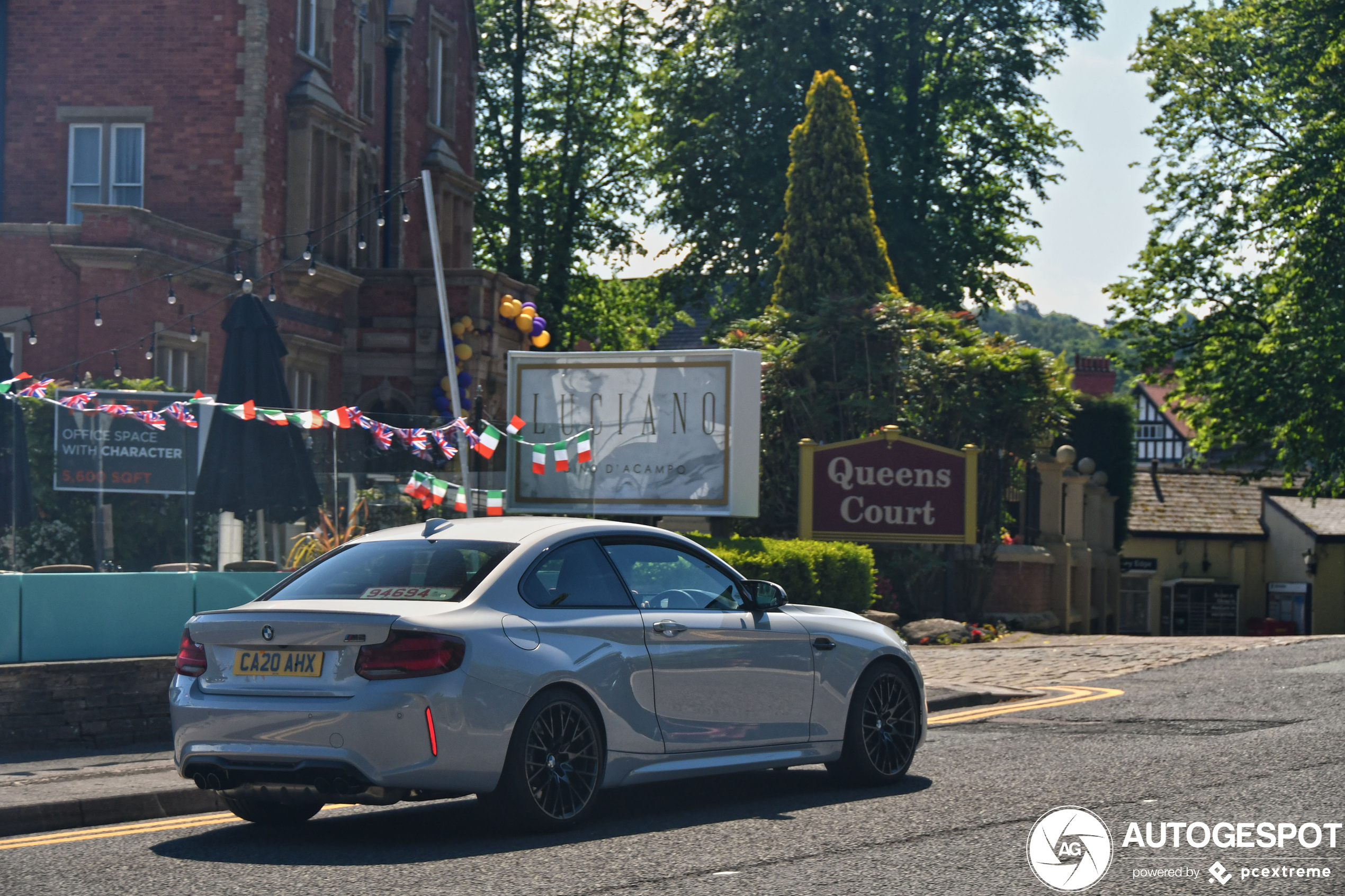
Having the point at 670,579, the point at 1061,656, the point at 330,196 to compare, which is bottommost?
the point at 1061,656

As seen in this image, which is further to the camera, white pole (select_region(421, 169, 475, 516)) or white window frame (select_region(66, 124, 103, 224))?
white window frame (select_region(66, 124, 103, 224))

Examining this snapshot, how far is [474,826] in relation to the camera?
25.4 feet

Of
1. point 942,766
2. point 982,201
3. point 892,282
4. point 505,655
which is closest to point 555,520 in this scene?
point 505,655

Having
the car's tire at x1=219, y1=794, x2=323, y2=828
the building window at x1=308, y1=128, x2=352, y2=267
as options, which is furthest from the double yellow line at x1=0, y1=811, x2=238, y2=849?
the building window at x1=308, y1=128, x2=352, y2=267

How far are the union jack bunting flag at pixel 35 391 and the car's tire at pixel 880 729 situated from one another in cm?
724

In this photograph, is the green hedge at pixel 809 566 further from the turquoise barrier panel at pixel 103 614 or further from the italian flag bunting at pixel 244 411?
the turquoise barrier panel at pixel 103 614

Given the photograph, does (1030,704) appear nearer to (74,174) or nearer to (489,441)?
(489,441)

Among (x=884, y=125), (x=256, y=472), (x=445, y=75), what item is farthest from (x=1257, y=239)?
(x=256, y=472)

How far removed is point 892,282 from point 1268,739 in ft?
56.8

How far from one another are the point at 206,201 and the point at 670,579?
18491 mm

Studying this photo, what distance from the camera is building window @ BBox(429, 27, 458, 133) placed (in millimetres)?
33531

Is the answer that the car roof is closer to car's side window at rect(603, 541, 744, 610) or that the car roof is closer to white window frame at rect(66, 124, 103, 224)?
car's side window at rect(603, 541, 744, 610)

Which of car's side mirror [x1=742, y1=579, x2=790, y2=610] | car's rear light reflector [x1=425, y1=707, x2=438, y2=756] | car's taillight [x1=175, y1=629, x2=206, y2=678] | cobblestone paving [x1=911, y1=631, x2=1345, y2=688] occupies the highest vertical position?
car's side mirror [x1=742, y1=579, x2=790, y2=610]

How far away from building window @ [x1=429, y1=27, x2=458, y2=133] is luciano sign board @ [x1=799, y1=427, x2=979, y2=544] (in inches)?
627
